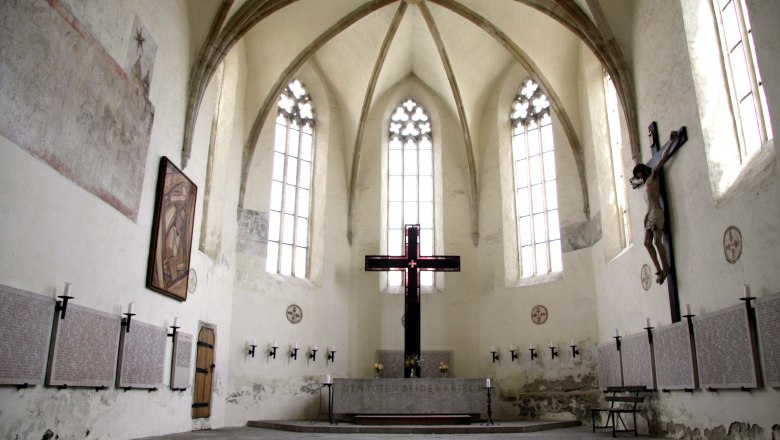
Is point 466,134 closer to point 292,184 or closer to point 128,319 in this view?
point 292,184

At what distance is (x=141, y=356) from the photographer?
10453mm

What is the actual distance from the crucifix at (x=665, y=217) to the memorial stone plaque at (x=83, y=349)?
9.23 metres

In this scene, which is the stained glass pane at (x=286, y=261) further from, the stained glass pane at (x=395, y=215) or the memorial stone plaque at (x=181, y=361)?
the memorial stone plaque at (x=181, y=361)

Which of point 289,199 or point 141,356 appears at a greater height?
point 289,199

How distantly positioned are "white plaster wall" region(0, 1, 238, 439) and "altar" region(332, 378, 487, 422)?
3.16m

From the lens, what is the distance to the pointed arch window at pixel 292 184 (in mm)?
17703

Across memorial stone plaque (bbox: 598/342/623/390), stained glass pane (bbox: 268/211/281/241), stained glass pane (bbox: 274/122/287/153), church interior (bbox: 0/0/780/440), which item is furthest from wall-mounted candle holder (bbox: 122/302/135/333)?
memorial stone plaque (bbox: 598/342/623/390)

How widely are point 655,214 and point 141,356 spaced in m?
9.36

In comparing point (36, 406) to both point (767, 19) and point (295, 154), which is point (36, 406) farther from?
point (295, 154)

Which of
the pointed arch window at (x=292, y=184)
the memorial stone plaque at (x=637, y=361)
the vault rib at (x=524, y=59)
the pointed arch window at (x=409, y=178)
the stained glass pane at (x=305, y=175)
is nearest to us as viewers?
the memorial stone plaque at (x=637, y=361)

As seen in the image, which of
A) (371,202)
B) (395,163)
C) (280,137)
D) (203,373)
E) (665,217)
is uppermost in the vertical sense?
(280,137)

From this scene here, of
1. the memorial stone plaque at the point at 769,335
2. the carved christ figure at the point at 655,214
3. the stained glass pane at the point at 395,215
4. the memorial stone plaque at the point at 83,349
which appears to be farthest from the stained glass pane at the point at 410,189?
the memorial stone plaque at the point at 769,335

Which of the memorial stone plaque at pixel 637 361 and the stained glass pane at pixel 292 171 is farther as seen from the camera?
the stained glass pane at pixel 292 171

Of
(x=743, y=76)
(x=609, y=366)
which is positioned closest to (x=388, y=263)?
(x=609, y=366)
